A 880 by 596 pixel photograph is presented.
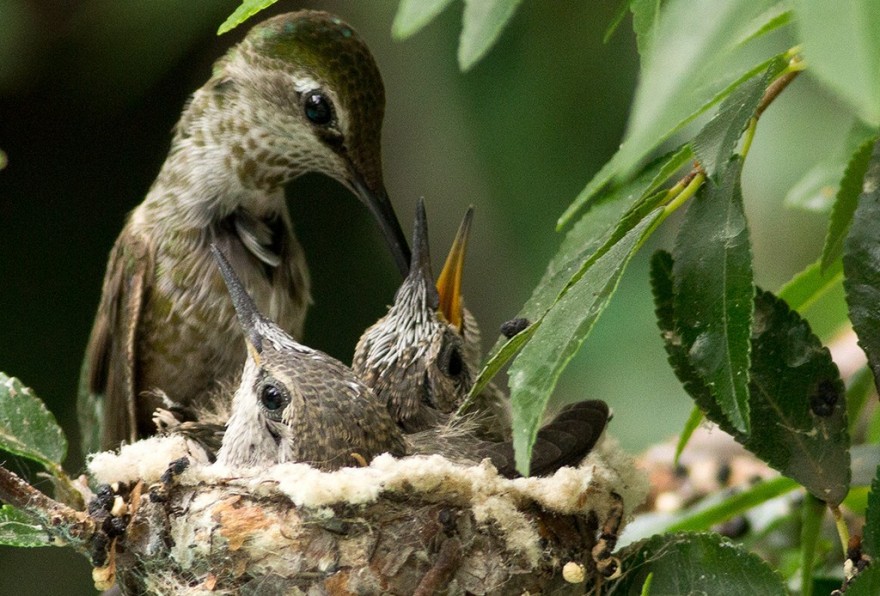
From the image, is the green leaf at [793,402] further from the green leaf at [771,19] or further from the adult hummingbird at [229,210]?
the adult hummingbird at [229,210]

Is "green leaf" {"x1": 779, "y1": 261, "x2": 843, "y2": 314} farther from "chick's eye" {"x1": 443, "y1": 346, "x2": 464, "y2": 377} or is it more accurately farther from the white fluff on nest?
"chick's eye" {"x1": 443, "y1": 346, "x2": 464, "y2": 377}

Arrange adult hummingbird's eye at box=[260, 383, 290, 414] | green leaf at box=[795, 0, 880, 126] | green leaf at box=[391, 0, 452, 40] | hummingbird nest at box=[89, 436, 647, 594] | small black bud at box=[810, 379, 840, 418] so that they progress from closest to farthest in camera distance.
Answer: green leaf at box=[795, 0, 880, 126]
green leaf at box=[391, 0, 452, 40]
small black bud at box=[810, 379, 840, 418]
hummingbird nest at box=[89, 436, 647, 594]
adult hummingbird's eye at box=[260, 383, 290, 414]

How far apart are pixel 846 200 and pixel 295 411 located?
831mm

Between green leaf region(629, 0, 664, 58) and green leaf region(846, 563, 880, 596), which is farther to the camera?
green leaf region(846, 563, 880, 596)

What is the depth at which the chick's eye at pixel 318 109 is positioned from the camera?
2002 mm

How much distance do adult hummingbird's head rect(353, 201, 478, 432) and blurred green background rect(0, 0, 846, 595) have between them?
150 centimetres

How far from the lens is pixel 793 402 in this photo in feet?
4.23

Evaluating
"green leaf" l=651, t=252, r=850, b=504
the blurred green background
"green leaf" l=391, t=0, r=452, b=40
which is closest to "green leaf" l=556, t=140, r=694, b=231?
"green leaf" l=651, t=252, r=850, b=504

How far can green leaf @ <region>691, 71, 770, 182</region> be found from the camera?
1.07 meters

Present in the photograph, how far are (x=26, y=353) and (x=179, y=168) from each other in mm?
2112

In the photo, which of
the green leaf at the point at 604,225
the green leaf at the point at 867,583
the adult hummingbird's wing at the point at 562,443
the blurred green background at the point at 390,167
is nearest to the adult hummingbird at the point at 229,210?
the adult hummingbird's wing at the point at 562,443

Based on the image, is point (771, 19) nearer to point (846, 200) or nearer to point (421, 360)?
point (846, 200)

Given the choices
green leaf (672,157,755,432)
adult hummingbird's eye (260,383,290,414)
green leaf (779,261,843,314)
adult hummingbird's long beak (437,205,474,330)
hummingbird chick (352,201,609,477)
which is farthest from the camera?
adult hummingbird's long beak (437,205,474,330)

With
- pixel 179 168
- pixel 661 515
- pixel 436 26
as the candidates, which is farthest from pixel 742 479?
pixel 436 26
